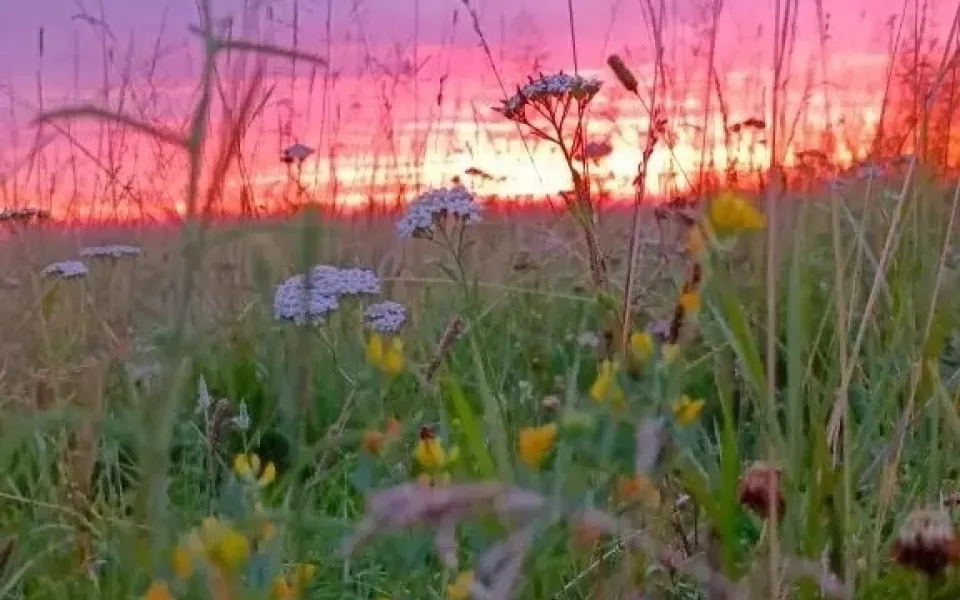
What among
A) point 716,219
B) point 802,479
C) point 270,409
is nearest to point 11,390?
point 270,409

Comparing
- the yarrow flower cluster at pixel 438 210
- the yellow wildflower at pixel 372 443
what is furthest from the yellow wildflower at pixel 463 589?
the yarrow flower cluster at pixel 438 210

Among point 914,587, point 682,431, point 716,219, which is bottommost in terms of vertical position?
point 914,587

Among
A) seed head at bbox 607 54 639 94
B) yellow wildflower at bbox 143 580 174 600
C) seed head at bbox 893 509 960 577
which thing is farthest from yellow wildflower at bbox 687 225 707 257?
seed head at bbox 607 54 639 94

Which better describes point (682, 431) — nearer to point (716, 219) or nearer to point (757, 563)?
point (716, 219)

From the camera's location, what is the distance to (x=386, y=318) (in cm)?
189

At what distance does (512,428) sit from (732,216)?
747 mm

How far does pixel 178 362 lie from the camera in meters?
0.56

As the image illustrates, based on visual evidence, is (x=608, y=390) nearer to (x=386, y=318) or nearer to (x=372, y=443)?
(x=372, y=443)

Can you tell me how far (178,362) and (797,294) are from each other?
590 mm

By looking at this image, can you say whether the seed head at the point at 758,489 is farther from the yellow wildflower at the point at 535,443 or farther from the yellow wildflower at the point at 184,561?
the yellow wildflower at the point at 184,561

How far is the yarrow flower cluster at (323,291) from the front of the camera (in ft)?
5.27

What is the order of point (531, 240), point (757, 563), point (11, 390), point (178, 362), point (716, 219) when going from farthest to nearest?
1. point (531, 240)
2. point (11, 390)
3. point (757, 563)
4. point (716, 219)
5. point (178, 362)

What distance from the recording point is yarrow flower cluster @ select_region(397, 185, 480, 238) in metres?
1.80

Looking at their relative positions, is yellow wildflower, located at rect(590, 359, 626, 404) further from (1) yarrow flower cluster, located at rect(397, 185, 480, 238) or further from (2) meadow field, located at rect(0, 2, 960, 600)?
(1) yarrow flower cluster, located at rect(397, 185, 480, 238)
